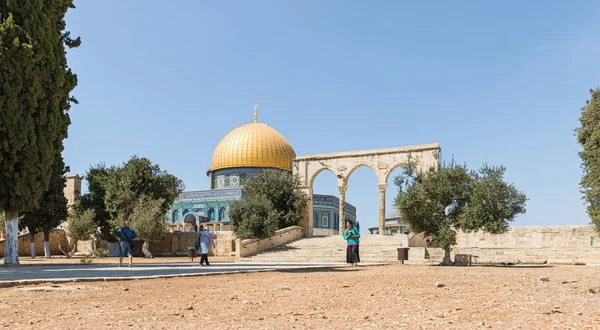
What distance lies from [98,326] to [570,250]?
2278 cm

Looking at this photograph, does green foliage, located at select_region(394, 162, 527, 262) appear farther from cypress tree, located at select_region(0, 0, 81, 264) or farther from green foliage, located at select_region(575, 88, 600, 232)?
cypress tree, located at select_region(0, 0, 81, 264)

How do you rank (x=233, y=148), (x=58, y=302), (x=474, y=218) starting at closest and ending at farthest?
(x=58, y=302)
(x=474, y=218)
(x=233, y=148)

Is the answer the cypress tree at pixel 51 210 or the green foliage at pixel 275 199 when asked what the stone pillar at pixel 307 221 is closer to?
the green foliage at pixel 275 199

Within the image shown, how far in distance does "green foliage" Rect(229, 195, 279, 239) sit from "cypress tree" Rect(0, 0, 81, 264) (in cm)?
1103

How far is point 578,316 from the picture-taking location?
17.8ft

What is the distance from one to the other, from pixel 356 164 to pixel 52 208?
55.4 ft

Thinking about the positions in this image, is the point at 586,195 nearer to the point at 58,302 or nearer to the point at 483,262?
the point at 483,262

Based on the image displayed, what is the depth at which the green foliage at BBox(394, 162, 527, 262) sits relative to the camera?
724 inches

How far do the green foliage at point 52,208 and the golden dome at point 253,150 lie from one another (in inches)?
847

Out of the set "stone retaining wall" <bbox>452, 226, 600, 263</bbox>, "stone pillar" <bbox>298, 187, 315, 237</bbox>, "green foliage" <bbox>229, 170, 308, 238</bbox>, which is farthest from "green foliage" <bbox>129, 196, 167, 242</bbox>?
"stone retaining wall" <bbox>452, 226, 600, 263</bbox>

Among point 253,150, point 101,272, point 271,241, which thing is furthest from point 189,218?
point 101,272

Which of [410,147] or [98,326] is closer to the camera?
[98,326]

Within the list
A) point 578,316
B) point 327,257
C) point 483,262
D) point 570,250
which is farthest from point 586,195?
point 578,316

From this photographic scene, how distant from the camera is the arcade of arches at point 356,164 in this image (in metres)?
29.3
